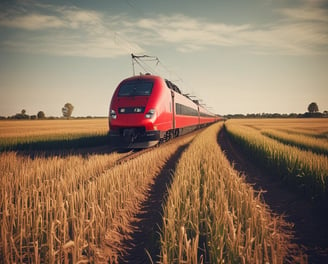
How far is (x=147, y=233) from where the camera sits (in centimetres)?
325

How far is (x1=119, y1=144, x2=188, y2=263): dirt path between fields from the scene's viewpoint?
2.67 meters

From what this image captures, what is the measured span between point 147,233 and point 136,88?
26.4ft

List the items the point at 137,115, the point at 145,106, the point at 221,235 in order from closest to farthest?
the point at 221,235 → the point at 137,115 → the point at 145,106

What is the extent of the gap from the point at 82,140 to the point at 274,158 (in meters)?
11.2

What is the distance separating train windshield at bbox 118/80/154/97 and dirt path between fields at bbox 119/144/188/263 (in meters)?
5.62

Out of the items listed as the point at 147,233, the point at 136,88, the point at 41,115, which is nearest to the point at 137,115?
the point at 136,88

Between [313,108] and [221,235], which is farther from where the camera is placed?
[313,108]

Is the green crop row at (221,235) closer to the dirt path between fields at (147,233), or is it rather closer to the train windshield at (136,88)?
the dirt path between fields at (147,233)

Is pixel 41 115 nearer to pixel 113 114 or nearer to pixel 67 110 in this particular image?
pixel 67 110

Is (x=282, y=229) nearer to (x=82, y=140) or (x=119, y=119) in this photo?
(x=119, y=119)

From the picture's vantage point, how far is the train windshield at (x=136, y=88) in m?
10.1

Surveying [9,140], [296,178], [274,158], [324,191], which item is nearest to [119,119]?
[274,158]

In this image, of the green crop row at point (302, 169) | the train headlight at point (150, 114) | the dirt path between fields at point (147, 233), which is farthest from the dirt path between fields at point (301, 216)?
the train headlight at point (150, 114)

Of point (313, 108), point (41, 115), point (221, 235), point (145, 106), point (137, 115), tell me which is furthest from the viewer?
point (313, 108)
